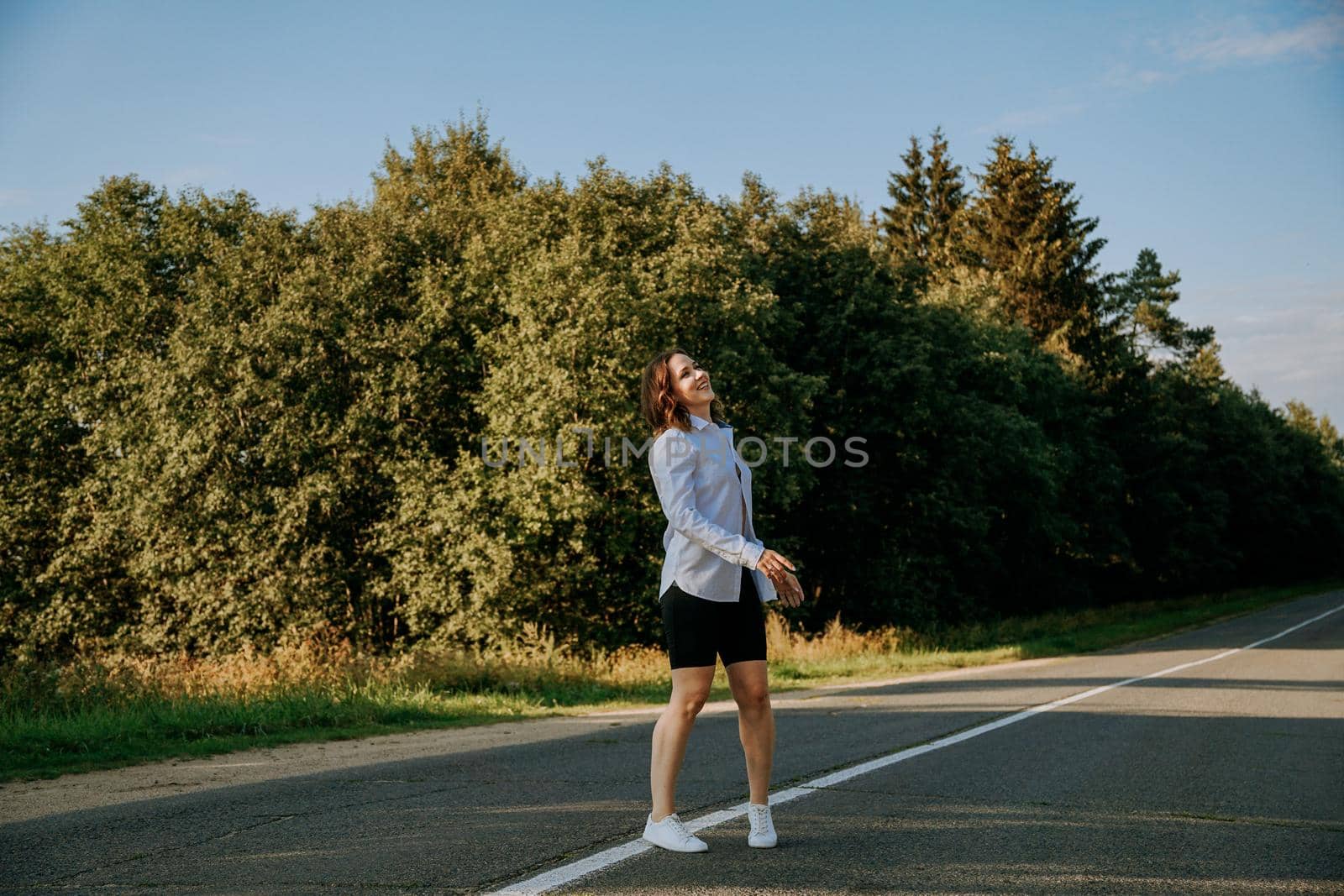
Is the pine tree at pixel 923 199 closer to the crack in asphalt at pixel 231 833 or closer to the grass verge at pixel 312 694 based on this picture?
the grass verge at pixel 312 694

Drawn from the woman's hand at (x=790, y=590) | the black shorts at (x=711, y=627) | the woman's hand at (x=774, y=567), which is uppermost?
the woman's hand at (x=774, y=567)

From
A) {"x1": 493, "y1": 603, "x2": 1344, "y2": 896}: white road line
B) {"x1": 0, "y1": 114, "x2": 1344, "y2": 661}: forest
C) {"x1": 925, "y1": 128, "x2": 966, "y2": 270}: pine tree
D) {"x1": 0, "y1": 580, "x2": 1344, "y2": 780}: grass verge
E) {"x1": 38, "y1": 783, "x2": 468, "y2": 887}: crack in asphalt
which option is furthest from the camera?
{"x1": 925, "y1": 128, "x2": 966, "y2": 270}: pine tree

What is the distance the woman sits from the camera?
160 inches

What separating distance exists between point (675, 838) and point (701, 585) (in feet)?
3.32

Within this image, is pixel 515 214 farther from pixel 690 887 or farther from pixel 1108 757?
pixel 690 887

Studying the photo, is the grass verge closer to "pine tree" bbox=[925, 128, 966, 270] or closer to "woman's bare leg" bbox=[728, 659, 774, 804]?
"woman's bare leg" bbox=[728, 659, 774, 804]

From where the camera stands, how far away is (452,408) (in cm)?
2484

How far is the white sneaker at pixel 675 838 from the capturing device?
414cm

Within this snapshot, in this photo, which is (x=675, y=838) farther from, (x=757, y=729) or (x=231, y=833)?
(x=231, y=833)

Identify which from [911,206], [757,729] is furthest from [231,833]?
[911,206]

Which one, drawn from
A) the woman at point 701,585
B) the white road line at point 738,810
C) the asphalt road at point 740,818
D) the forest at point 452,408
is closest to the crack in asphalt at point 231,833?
the asphalt road at point 740,818

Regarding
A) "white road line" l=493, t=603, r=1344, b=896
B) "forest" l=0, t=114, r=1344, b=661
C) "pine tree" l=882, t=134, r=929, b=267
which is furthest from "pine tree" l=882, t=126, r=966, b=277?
"white road line" l=493, t=603, r=1344, b=896

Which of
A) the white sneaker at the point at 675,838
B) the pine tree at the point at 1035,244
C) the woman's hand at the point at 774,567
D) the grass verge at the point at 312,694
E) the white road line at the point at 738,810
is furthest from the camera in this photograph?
the pine tree at the point at 1035,244

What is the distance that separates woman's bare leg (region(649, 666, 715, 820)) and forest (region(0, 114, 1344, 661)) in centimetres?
1633
